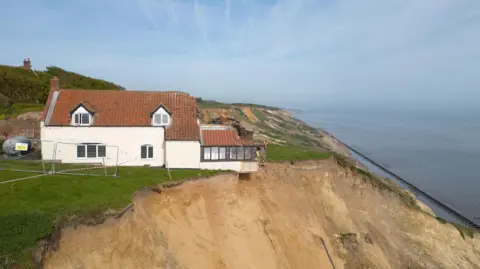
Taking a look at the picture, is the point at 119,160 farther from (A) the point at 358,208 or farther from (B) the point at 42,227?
(A) the point at 358,208

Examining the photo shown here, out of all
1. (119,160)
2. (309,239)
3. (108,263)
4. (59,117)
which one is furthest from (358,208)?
(59,117)

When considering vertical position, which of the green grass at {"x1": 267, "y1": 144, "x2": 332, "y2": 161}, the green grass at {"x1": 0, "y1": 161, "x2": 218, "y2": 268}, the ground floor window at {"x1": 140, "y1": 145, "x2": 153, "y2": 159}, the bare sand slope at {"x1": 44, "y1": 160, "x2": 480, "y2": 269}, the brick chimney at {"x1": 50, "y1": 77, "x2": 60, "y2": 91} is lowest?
the bare sand slope at {"x1": 44, "y1": 160, "x2": 480, "y2": 269}

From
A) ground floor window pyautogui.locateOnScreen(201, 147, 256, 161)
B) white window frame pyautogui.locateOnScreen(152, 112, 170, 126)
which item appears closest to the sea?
ground floor window pyautogui.locateOnScreen(201, 147, 256, 161)

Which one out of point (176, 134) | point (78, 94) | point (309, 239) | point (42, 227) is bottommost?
point (309, 239)

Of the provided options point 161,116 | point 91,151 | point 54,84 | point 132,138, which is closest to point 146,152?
point 132,138

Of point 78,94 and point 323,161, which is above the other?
point 78,94

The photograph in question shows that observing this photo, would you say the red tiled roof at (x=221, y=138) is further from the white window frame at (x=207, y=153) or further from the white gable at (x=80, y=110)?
the white gable at (x=80, y=110)

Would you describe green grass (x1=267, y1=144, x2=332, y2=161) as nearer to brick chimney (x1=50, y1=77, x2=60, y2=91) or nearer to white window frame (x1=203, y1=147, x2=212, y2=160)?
white window frame (x1=203, y1=147, x2=212, y2=160)
